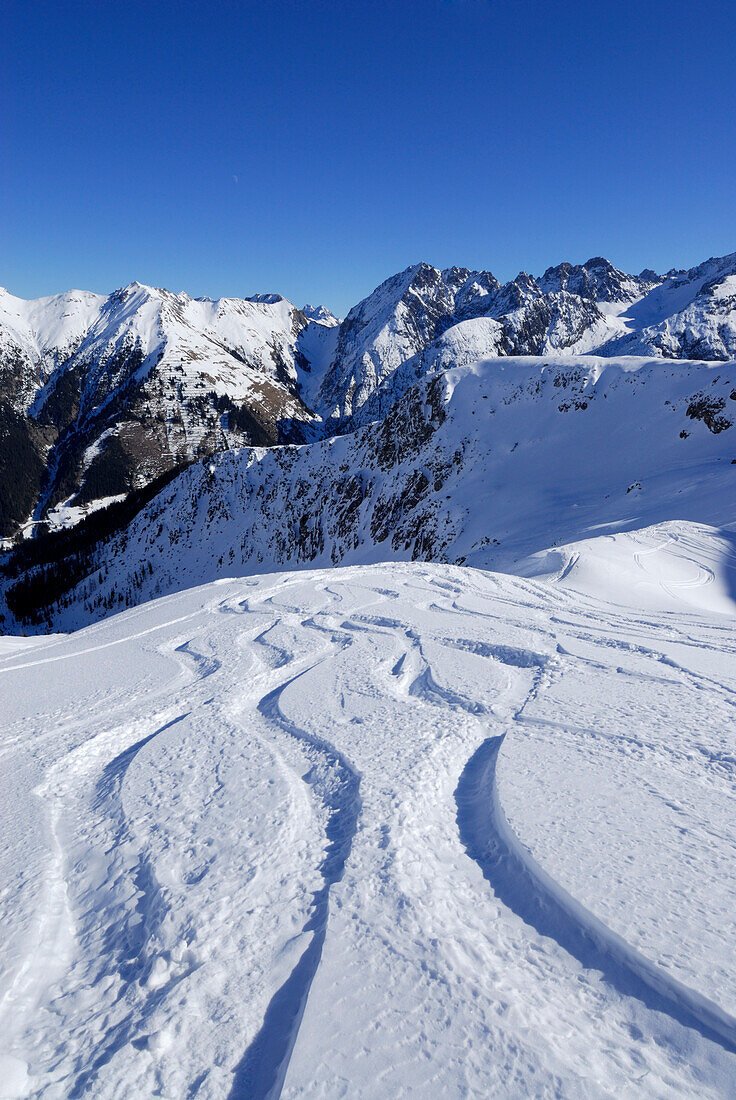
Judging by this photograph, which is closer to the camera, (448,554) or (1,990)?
(1,990)

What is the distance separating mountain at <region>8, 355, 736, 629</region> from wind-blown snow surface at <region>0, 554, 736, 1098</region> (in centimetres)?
1229

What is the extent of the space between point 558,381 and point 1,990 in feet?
162

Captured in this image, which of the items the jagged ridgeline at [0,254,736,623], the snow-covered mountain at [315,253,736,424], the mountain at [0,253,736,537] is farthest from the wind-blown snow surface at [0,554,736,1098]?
the mountain at [0,253,736,537]

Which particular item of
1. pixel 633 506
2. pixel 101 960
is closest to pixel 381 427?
pixel 633 506

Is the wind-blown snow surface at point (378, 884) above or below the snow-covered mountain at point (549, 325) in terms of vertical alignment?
below

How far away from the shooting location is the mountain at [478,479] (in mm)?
28422

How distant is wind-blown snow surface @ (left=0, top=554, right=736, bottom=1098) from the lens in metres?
1.86

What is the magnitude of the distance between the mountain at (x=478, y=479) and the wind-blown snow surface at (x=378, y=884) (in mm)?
12289

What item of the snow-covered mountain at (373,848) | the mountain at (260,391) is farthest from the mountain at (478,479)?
the mountain at (260,391)

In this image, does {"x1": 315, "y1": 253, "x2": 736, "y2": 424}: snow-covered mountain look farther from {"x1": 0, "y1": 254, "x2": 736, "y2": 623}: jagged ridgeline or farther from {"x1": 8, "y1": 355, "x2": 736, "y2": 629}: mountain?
{"x1": 8, "y1": 355, "x2": 736, "y2": 629}: mountain

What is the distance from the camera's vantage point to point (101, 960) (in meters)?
2.48

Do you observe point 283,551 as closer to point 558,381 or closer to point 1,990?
point 558,381

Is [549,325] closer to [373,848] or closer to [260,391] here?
[260,391]

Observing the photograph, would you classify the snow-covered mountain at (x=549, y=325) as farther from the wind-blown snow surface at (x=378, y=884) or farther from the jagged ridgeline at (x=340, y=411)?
the wind-blown snow surface at (x=378, y=884)
